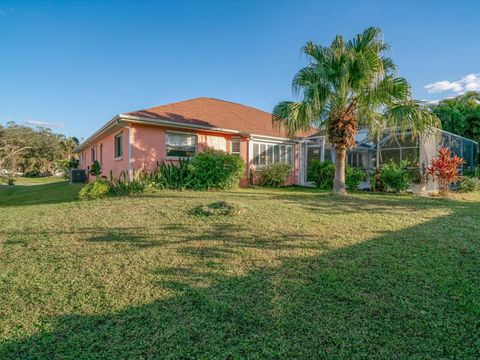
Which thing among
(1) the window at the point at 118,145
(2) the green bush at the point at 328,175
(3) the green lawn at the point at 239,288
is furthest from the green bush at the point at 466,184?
(1) the window at the point at 118,145

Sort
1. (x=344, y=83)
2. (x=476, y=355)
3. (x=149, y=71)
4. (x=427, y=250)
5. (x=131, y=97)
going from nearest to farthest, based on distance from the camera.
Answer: (x=476, y=355)
(x=427, y=250)
(x=344, y=83)
(x=149, y=71)
(x=131, y=97)

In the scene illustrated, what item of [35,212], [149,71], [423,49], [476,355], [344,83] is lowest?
[476,355]

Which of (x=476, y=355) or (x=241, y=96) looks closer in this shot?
(x=476, y=355)

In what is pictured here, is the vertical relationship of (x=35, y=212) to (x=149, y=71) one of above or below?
below

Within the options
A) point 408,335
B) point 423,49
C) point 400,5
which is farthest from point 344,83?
point 408,335

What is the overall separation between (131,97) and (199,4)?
10.7 m

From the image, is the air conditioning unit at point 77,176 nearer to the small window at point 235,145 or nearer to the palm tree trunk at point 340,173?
the small window at point 235,145

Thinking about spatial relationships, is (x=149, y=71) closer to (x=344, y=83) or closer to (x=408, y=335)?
(x=344, y=83)

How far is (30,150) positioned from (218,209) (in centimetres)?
4730

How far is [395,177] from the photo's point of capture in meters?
12.3

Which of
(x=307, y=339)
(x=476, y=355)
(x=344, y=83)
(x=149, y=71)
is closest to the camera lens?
(x=476, y=355)

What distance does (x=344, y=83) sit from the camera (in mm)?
9305

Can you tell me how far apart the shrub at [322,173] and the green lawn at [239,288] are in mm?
7770

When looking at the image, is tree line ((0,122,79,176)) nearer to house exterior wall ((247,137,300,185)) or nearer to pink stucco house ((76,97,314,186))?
pink stucco house ((76,97,314,186))
